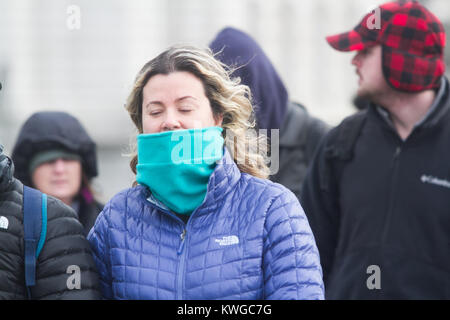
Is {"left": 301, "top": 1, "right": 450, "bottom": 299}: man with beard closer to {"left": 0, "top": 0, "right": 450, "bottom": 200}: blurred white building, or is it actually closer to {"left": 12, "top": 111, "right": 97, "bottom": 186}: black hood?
{"left": 12, "top": 111, "right": 97, "bottom": 186}: black hood

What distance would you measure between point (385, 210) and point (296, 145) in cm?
94

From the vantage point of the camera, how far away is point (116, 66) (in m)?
25.1

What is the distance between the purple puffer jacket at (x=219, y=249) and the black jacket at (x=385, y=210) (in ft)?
5.00

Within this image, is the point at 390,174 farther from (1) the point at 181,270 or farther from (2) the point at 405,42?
(1) the point at 181,270

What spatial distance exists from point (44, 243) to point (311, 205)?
2186 mm

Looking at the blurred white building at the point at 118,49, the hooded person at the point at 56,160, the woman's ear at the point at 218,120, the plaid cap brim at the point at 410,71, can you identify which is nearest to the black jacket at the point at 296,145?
the plaid cap brim at the point at 410,71

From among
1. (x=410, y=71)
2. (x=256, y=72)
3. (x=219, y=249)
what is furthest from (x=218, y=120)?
(x=410, y=71)

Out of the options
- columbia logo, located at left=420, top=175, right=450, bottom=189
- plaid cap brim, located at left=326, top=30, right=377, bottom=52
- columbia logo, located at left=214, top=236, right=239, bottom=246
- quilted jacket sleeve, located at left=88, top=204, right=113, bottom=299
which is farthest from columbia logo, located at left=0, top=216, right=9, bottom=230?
plaid cap brim, located at left=326, top=30, right=377, bottom=52

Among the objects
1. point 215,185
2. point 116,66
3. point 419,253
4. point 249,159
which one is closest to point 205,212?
point 215,185

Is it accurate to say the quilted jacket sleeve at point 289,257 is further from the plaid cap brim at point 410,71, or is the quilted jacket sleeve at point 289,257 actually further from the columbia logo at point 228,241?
the plaid cap brim at point 410,71

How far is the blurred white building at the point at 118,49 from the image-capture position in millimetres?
24422

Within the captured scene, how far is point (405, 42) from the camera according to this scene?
500 cm

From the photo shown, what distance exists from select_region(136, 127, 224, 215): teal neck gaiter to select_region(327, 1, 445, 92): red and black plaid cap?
6.68 ft
